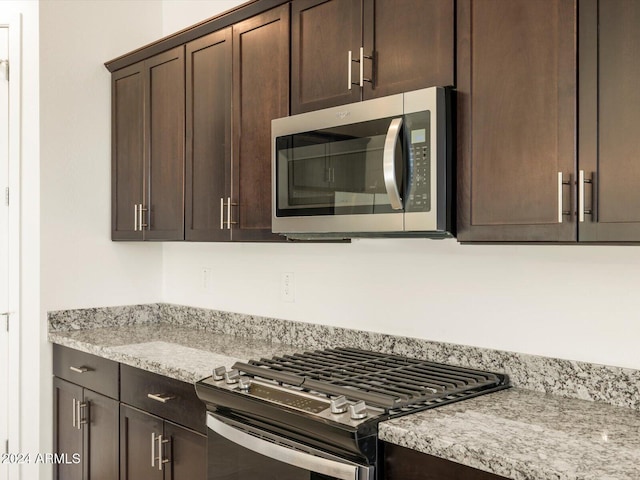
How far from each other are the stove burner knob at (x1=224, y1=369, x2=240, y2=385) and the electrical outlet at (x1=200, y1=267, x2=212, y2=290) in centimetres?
122

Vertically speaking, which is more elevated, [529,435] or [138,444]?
[529,435]

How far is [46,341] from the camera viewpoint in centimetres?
297

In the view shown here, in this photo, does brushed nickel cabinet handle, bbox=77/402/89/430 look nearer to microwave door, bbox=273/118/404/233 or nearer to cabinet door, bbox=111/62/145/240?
cabinet door, bbox=111/62/145/240

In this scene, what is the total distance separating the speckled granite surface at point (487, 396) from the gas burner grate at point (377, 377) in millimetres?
51

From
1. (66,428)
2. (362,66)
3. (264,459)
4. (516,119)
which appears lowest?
(66,428)

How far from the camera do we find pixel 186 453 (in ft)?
7.29

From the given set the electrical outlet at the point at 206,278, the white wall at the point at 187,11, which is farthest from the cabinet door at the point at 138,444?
the white wall at the point at 187,11

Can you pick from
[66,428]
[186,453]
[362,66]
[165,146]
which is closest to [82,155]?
[165,146]

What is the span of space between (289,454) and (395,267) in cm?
Answer: 85

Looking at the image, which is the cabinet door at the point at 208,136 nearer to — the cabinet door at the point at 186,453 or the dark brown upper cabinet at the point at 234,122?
the dark brown upper cabinet at the point at 234,122

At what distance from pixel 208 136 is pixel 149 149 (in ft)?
1.60

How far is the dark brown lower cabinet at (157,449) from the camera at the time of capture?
7.16 feet

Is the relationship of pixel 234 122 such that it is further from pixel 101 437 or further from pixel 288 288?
pixel 101 437

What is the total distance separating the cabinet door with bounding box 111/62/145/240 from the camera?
3053 mm
